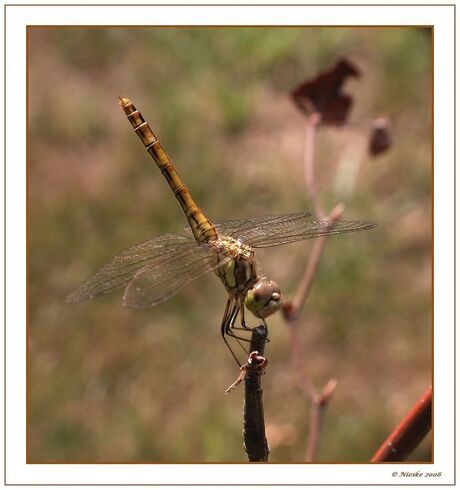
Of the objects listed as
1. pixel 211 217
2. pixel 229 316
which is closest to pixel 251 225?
pixel 229 316

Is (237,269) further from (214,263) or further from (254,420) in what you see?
(254,420)

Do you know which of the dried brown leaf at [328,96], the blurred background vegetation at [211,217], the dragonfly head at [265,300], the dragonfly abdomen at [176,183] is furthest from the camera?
the blurred background vegetation at [211,217]

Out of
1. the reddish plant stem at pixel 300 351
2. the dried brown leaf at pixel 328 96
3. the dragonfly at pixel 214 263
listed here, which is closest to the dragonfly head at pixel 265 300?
the dragonfly at pixel 214 263

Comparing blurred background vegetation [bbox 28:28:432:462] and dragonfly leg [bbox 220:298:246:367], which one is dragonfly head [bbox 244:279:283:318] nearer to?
dragonfly leg [bbox 220:298:246:367]

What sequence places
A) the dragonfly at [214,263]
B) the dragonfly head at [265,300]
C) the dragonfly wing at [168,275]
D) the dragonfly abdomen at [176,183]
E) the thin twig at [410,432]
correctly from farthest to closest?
the dragonfly abdomen at [176,183] → the dragonfly wing at [168,275] → the dragonfly at [214,263] → the dragonfly head at [265,300] → the thin twig at [410,432]

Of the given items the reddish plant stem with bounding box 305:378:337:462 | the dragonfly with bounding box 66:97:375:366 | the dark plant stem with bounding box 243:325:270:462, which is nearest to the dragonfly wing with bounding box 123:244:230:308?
the dragonfly with bounding box 66:97:375:366

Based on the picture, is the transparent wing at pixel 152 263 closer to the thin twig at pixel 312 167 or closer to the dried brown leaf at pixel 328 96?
the thin twig at pixel 312 167

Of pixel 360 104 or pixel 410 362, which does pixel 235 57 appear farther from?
pixel 410 362
